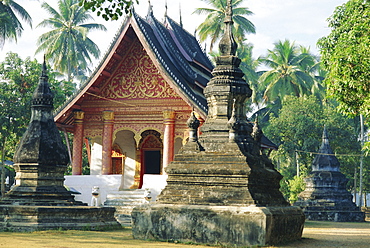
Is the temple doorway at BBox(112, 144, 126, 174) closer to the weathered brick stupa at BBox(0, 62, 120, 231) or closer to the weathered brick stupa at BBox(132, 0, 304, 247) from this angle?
the weathered brick stupa at BBox(0, 62, 120, 231)

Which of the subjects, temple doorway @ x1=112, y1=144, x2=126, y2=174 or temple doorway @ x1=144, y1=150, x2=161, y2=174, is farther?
temple doorway @ x1=112, y1=144, x2=126, y2=174

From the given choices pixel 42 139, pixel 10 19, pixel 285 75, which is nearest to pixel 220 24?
pixel 285 75

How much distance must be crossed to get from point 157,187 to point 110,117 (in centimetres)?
370

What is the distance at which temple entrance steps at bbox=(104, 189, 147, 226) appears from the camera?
19.6 m

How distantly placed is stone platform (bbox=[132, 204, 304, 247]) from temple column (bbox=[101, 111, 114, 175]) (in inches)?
402

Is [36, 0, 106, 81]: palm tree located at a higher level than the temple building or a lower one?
higher

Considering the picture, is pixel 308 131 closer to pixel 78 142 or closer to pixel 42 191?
pixel 78 142

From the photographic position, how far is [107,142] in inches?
864

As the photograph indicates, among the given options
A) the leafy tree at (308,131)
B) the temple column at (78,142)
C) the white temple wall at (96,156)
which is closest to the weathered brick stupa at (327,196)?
the leafy tree at (308,131)

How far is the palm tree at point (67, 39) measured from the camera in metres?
46.0

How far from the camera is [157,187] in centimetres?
2070

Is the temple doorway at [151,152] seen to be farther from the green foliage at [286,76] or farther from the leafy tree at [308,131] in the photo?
the green foliage at [286,76]

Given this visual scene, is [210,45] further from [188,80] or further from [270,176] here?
[270,176]

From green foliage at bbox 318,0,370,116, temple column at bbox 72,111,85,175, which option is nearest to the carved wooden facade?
temple column at bbox 72,111,85,175
